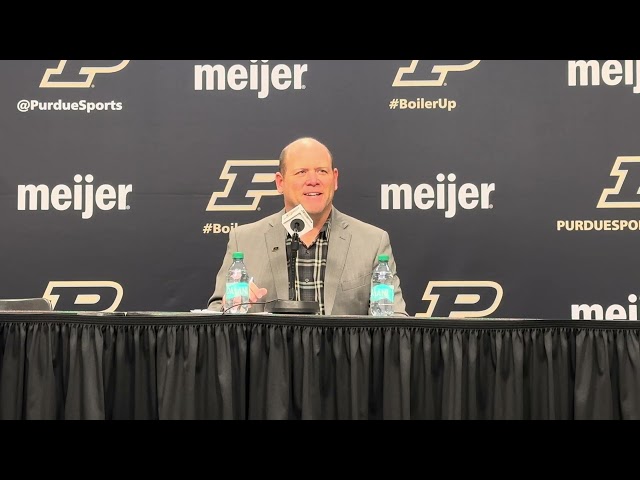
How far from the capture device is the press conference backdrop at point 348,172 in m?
4.64

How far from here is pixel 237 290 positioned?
323cm

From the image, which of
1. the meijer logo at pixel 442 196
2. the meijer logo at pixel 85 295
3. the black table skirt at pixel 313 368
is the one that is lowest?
the black table skirt at pixel 313 368

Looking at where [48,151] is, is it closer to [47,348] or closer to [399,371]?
[47,348]

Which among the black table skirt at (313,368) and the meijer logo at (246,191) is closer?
the black table skirt at (313,368)

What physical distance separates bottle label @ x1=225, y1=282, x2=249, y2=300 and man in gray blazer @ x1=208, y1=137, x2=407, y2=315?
0.33 meters

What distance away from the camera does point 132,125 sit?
15.5 feet

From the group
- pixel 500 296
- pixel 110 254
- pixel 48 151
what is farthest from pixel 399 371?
pixel 48 151

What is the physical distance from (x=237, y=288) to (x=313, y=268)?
27.3 inches

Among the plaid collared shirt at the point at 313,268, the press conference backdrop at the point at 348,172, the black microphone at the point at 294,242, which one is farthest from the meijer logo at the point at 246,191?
the black microphone at the point at 294,242

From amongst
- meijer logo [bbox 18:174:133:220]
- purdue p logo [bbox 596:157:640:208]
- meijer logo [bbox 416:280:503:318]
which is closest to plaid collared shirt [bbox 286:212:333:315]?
meijer logo [bbox 416:280:503:318]

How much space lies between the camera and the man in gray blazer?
378 cm

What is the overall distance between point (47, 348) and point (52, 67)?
2.52m

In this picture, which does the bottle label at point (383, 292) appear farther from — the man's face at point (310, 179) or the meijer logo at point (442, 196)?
the meijer logo at point (442, 196)

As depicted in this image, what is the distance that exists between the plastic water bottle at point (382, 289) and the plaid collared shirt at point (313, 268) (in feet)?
0.77
